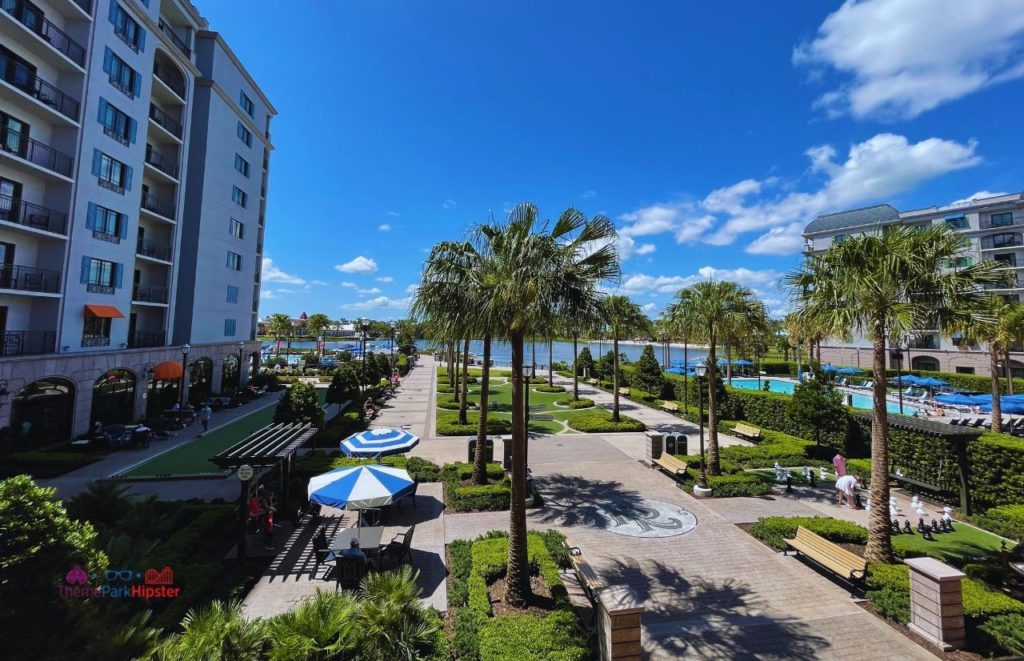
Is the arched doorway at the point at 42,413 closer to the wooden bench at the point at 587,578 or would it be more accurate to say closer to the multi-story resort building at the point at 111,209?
the multi-story resort building at the point at 111,209

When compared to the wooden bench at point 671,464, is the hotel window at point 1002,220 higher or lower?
higher

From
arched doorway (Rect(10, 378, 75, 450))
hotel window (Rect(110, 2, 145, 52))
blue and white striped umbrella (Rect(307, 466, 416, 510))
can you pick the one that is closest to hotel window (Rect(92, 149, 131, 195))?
hotel window (Rect(110, 2, 145, 52))

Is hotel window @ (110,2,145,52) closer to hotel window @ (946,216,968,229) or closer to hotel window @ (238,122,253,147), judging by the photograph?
hotel window @ (238,122,253,147)

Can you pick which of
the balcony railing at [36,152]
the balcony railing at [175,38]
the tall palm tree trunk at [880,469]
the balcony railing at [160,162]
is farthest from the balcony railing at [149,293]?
the tall palm tree trunk at [880,469]

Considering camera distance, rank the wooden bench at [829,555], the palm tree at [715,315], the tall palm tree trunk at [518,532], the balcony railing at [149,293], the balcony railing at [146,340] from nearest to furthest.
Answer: the tall palm tree trunk at [518,532], the wooden bench at [829,555], the palm tree at [715,315], the balcony railing at [149,293], the balcony railing at [146,340]

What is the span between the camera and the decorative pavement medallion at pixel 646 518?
11.7 metres

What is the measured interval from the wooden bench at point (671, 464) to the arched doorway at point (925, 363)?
58.0 meters

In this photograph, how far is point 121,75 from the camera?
23094 millimetres

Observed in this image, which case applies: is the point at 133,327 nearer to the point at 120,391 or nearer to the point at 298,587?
the point at 120,391

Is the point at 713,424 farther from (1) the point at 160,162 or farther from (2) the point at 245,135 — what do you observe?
(2) the point at 245,135

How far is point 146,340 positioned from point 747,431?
116 feet

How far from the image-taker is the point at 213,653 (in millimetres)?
4816

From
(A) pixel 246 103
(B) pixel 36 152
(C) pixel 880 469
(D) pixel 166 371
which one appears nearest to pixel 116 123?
(B) pixel 36 152

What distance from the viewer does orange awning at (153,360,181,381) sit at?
83.3 feet
